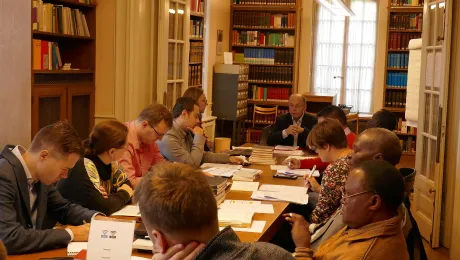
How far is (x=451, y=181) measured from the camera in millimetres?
5602

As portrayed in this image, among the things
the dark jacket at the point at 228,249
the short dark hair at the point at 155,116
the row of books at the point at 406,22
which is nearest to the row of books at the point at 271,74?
the row of books at the point at 406,22

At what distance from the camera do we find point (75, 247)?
8.52 ft

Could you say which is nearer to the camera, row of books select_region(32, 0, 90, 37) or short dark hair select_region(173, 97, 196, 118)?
short dark hair select_region(173, 97, 196, 118)

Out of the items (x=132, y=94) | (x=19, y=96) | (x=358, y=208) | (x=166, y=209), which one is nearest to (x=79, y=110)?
(x=132, y=94)

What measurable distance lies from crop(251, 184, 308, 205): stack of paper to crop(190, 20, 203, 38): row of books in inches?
190

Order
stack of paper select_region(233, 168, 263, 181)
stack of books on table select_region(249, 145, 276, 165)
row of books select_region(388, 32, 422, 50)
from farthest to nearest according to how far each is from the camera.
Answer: row of books select_region(388, 32, 422, 50) < stack of books on table select_region(249, 145, 276, 165) < stack of paper select_region(233, 168, 263, 181)

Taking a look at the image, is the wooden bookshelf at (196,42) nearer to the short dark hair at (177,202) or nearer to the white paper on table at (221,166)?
the white paper on table at (221,166)

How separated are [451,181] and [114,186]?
132 inches

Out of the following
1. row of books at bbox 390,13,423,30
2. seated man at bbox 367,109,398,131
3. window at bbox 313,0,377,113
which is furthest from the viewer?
window at bbox 313,0,377,113

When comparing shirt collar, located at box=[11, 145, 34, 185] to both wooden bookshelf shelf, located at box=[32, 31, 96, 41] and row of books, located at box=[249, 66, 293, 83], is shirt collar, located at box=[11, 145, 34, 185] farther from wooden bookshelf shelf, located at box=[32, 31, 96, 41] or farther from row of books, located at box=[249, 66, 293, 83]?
row of books, located at box=[249, 66, 293, 83]

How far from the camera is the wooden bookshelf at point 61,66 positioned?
586 centimetres

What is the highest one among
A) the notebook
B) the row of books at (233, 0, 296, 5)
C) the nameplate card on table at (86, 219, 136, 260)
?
the row of books at (233, 0, 296, 5)

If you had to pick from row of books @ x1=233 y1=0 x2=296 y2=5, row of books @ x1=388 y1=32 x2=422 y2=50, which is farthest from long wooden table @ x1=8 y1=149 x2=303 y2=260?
row of books @ x1=388 y1=32 x2=422 y2=50

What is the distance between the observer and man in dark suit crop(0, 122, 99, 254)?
2.53 m
